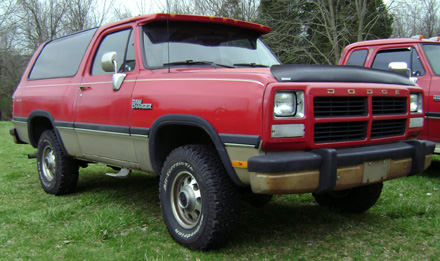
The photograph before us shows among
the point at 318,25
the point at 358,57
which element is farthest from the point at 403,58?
the point at 318,25

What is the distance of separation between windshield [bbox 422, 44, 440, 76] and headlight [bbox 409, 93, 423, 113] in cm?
262

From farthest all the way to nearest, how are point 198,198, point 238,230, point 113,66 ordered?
point 113,66, point 238,230, point 198,198

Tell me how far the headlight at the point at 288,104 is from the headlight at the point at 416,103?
→ 4.99ft

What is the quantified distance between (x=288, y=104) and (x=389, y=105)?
43.7 inches

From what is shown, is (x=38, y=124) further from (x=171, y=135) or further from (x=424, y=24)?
(x=424, y=24)

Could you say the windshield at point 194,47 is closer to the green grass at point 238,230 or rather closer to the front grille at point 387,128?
the front grille at point 387,128

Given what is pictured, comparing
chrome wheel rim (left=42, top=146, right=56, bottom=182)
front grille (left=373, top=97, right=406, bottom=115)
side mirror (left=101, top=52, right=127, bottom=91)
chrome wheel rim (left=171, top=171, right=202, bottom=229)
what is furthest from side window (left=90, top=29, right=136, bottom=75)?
front grille (left=373, top=97, right=406, bottom=115)

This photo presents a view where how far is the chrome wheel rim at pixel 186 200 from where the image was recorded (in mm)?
3502

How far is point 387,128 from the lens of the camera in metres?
3.61

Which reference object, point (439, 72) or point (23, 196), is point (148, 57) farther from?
point (439, 72)

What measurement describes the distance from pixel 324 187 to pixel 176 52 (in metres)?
1.94

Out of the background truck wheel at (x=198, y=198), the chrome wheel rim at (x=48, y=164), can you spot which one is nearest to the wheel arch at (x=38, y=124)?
the chrome wheel rim at (x=48, y=164)

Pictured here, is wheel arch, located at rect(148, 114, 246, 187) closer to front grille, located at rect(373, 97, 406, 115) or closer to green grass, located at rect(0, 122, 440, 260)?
green grass, located at rect(0, 122, 440, 260)

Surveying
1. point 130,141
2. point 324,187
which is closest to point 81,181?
point 130,141
